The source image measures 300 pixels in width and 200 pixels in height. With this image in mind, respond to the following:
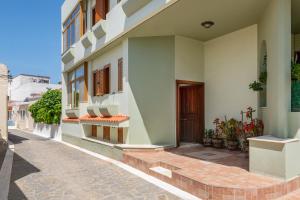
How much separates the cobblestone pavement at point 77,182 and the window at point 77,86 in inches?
204

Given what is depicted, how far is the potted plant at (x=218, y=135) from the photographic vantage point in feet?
30.3

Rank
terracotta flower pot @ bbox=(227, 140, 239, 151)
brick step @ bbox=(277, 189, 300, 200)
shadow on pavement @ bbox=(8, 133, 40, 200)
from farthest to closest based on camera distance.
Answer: terracotta flower pot @ bbox=(227, 140, 239, 151), shadow on pavement @ bbox=(8, 133, 40, 200), brick step @ bbox=(277, 189, 300, 200)

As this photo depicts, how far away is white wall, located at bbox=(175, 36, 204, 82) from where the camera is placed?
956 centimetres

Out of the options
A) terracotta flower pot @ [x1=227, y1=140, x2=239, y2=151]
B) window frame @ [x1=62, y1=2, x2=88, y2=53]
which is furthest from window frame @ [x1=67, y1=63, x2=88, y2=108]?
terracotta flower pot @ [x1=227, y1=140, x2=239, y2=151]

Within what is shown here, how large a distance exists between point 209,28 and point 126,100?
394 centimetres

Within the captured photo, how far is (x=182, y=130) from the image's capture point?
10.9m

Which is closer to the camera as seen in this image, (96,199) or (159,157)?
(96,199)

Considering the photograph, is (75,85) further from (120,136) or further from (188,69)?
(188,69)

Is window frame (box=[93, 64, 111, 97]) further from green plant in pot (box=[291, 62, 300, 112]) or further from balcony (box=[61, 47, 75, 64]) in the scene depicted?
green plant in pot (box=[291, 62, 300, 112])

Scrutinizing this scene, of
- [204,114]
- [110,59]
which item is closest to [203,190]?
[204,114]

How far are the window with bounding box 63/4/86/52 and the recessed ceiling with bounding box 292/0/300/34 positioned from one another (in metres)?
10.0

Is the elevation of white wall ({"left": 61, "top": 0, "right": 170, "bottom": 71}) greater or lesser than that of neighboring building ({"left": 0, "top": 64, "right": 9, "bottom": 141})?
greater

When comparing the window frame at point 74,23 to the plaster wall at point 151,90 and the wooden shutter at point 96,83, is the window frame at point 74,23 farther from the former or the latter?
the plaster wall at point 151,90

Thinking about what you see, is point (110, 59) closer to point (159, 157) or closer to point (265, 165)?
point (159, 157)
